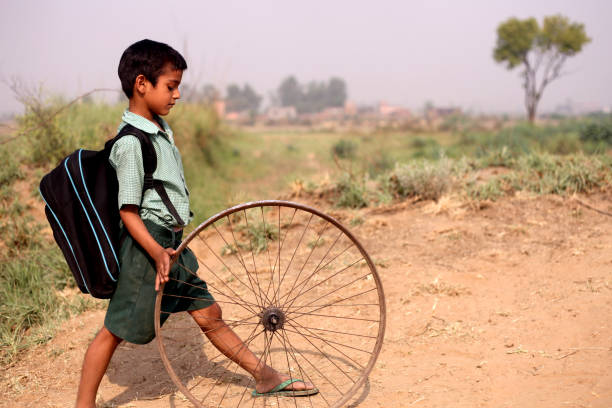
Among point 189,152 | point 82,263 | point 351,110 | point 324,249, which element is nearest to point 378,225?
point 324,249

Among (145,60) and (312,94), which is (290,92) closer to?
(312,94)

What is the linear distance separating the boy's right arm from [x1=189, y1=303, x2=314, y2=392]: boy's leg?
394 mm

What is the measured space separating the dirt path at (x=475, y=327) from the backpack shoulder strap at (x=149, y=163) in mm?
1187

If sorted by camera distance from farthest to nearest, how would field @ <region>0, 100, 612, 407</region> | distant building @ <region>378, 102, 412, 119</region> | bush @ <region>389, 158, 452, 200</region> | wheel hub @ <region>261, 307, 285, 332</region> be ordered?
distant building @ <region>378, 102, 412, 119</region> < bush @ <region>389, 158, 452, 200</region> < field @ <region>0, 100, 612, 407</region> < wheel hub @ <region>261, 307, 285, 332</region>

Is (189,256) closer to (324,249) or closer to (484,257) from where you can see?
(324,249)

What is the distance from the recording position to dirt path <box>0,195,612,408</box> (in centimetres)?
276

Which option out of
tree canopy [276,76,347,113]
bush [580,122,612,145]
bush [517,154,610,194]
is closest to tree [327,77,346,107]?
tree canopy [276,76,347,113]

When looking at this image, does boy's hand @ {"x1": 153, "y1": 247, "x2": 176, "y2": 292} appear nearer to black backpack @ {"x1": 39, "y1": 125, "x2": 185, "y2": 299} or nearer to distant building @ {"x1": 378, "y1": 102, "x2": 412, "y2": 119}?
black backpack @ {"x1": 39, "y1": 125, "x2": 185, "y2": 299}

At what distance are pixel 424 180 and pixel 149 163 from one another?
377 cm

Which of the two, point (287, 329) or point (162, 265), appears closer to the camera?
point (162, 265)

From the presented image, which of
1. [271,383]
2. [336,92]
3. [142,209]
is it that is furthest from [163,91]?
[336,92]

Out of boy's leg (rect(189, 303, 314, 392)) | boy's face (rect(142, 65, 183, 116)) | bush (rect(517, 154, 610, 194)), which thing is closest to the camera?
boy's face (rect(142, 65, 183, 116))

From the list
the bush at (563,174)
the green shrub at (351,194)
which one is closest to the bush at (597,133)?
the bush at (563,174)

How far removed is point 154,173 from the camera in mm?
2236
